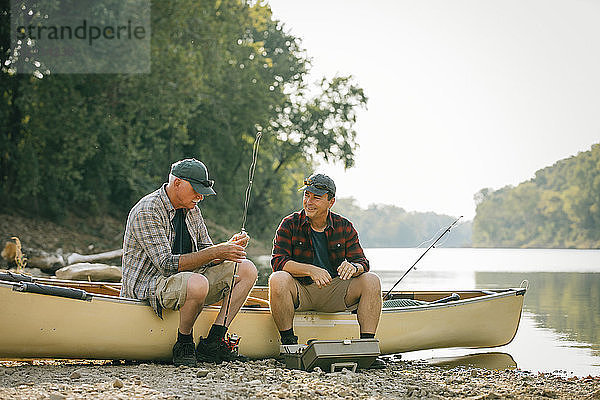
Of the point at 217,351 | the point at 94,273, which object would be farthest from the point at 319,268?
the point at 94,273

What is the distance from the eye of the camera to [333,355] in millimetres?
4949

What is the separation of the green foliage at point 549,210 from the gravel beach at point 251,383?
250ft

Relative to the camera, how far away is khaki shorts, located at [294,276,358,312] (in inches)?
Answer: 223

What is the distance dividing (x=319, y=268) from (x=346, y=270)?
0.67ft

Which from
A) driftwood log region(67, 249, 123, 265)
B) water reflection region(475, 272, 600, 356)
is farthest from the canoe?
driftwood log region(67, 249, 123, 265)

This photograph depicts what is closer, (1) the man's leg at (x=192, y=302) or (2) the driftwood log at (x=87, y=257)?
(1) the man's leg at (x=192, y=302)

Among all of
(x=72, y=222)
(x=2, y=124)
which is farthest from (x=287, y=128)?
(x=2, y=124)

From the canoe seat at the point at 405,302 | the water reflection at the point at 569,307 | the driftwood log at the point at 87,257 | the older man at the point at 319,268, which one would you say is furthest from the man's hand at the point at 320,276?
the driftwood log at the point at 87,257

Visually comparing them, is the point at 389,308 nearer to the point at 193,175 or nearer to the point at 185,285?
the point at 185,285

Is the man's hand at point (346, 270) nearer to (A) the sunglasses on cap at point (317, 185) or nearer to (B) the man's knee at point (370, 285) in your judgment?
(B) the man's knee at point (370, 285)

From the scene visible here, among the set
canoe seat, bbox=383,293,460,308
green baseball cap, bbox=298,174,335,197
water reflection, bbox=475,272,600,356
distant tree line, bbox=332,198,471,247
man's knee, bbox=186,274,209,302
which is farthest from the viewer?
distant tree line, bbox=332,198,471,247

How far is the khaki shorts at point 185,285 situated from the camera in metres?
5.00

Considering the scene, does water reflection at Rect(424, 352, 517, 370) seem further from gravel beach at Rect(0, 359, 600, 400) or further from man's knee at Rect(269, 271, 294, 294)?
man's knee at Rect(269, 271, 294, 294)

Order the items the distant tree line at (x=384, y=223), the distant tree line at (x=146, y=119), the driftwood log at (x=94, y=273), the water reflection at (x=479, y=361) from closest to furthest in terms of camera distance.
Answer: the water reflection at (x=479, y=361) < the driftwood log at (x=94, y=273) < the distant tree line at (x=146, y=119) < the distant tree line at (x=384, y=223)
